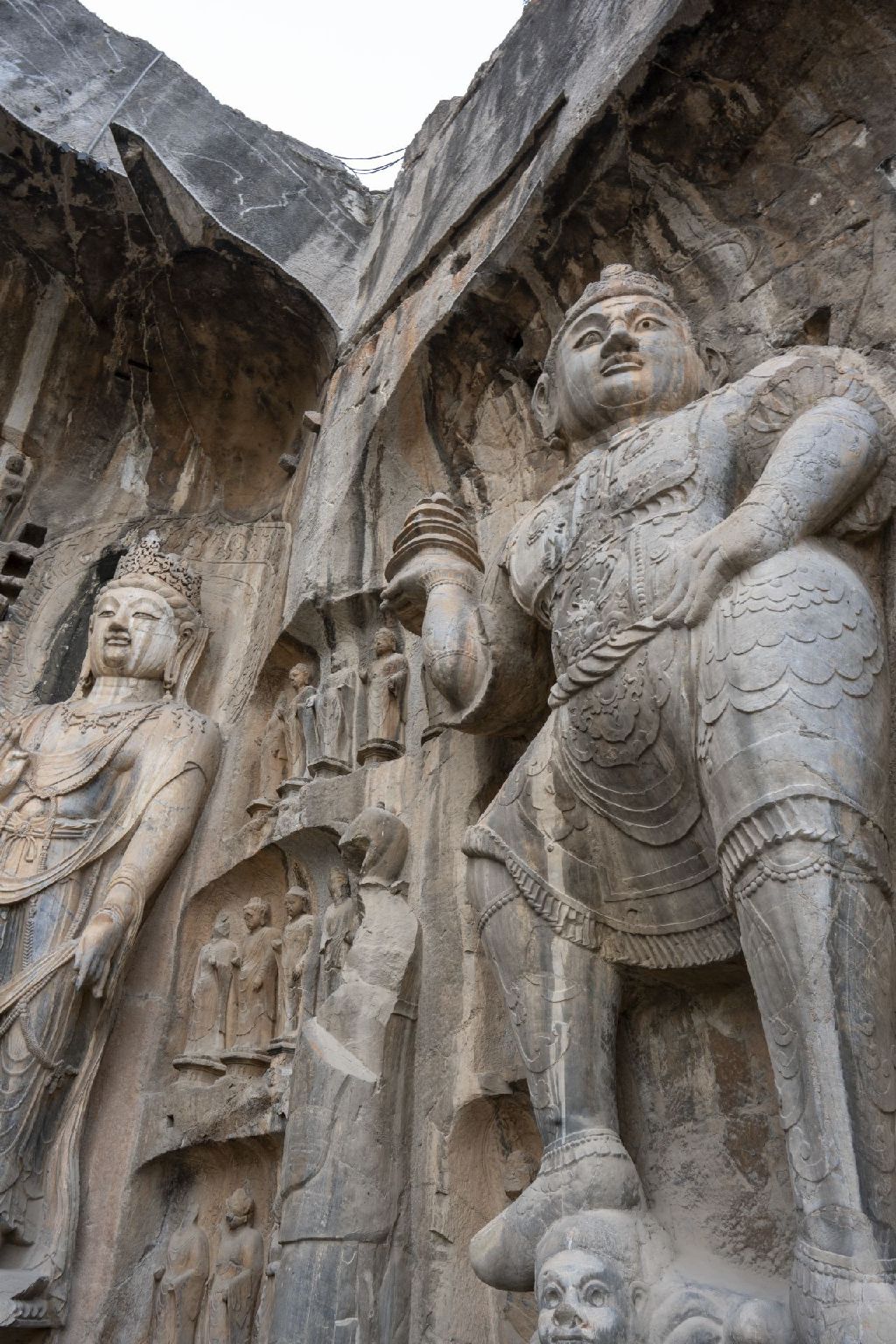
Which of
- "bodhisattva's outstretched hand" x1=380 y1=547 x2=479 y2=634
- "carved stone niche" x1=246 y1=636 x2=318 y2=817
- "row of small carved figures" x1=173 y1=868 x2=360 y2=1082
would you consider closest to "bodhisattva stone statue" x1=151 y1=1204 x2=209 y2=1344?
"row of small carved figures" x1=173 y1=868 x2=360 y2=1082

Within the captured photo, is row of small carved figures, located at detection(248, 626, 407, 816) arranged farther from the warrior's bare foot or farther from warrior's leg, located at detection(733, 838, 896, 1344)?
warrior's leg, located at detection(733, 838, 896, 1344)

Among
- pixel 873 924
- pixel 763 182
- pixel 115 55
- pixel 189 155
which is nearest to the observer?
pixel 873 924

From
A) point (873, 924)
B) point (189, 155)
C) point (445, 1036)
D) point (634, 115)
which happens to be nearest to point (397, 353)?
point (634, 115)

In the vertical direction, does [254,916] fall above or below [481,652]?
below

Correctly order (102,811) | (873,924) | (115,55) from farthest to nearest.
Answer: (115,55), (102,811), (873,924)

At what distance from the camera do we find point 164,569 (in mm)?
5750

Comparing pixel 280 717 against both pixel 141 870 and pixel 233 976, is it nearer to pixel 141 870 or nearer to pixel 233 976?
pixel 141 870

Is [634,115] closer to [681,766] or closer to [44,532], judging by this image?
[681,766]

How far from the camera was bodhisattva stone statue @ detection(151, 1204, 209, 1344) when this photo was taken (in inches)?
144

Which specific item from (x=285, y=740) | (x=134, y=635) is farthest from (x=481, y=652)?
(x=134, y=635)

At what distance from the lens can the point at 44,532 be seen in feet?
21.4

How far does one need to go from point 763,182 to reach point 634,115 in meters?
0.53

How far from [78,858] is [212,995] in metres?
0.80

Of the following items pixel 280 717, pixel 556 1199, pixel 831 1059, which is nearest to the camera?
pixel 831 1059
